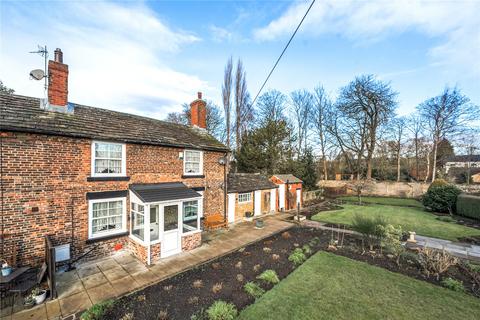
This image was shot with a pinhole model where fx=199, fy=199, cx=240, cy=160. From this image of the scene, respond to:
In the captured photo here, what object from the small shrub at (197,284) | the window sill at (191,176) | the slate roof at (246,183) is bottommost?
the small shrub at (197,284)

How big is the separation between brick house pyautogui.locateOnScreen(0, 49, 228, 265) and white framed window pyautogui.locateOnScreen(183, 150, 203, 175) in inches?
14.1

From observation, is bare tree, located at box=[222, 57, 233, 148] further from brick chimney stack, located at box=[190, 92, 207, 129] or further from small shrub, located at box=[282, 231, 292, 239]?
small shrub, located at box=[282, 231, 292, 239]

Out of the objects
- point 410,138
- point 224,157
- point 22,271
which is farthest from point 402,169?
point 22,271

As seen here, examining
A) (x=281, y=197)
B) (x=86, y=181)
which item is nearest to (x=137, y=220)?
(x=86, y=181)

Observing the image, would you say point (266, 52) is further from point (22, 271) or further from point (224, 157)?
point (22, 271)

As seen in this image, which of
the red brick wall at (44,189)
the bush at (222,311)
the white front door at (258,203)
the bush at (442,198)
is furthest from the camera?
the bush at (442,198)

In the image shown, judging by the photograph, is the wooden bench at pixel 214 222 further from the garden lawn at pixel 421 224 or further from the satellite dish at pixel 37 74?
the satellite dish at pixel 37 74

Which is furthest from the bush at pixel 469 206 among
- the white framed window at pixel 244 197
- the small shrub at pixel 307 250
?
the white framed window at pixel 244 197

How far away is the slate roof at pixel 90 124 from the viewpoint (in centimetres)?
692

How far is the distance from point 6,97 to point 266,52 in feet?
35.1

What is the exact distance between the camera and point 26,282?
18.3ft

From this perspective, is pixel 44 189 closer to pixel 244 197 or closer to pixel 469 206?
pixel 244 197

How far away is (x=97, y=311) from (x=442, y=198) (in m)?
25.9

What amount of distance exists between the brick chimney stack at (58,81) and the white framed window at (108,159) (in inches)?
97.9
